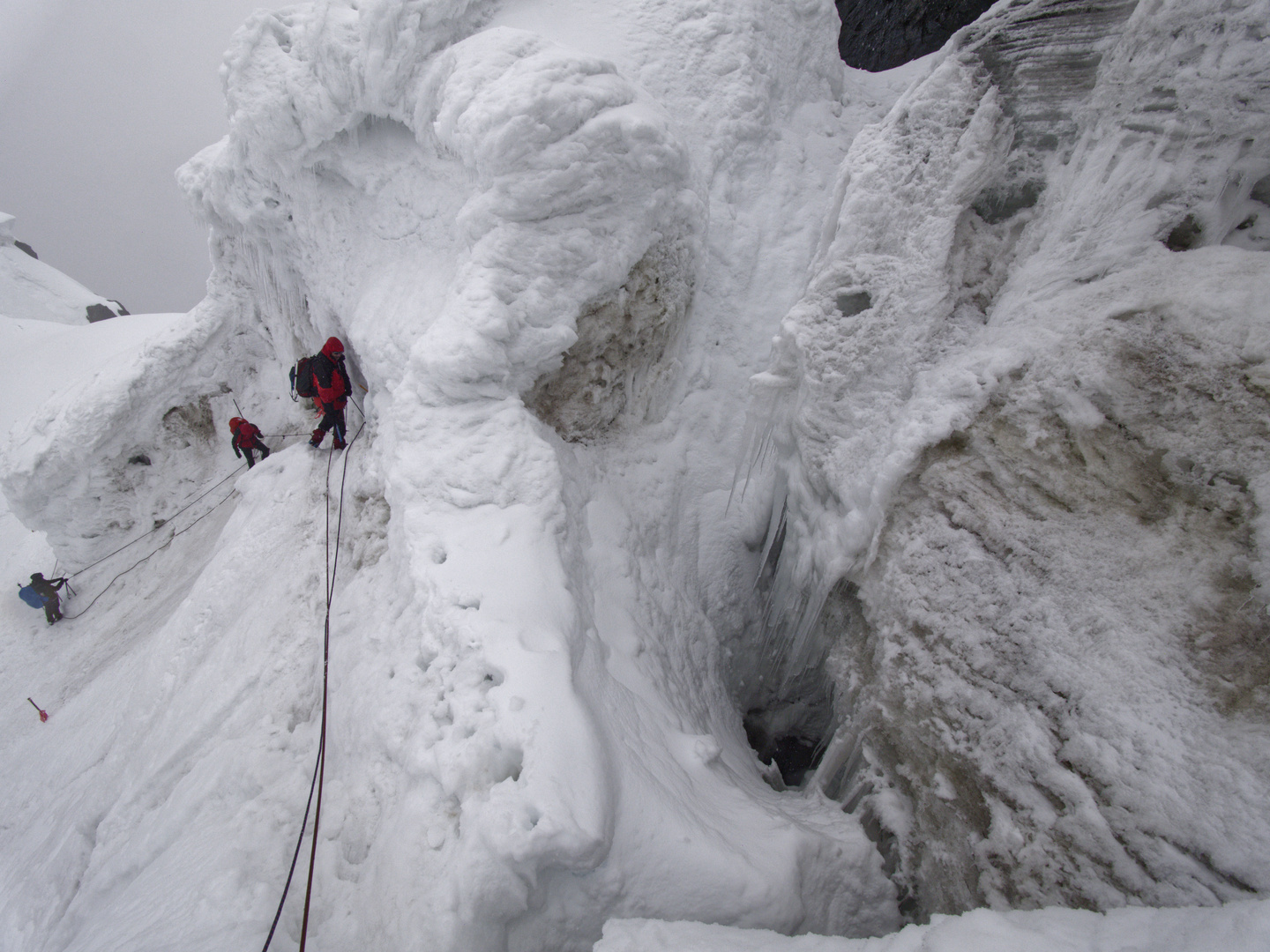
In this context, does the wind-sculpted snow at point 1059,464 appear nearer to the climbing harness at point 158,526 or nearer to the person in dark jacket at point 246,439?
the person in dark jacket at point 246,439

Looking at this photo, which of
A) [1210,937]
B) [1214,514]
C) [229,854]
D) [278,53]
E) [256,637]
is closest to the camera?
[1210,937]

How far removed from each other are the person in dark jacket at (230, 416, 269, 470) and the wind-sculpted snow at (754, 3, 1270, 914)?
7.04 meters

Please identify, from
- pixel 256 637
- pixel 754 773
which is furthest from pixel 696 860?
pixel 256 637

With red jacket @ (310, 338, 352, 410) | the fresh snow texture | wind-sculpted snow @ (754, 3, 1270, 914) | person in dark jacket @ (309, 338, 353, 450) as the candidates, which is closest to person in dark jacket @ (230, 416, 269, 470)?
person in dark jacket @ (309, 338, 353, 450)

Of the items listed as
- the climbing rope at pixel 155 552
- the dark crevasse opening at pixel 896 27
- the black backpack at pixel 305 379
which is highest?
the dark crevasse opening at pixel 896 27

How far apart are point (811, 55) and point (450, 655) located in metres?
7.01

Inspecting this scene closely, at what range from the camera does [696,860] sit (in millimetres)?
2588

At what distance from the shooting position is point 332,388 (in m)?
5.55

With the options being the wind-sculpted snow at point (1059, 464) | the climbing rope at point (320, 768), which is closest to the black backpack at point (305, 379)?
the climbing rope at point (320, 768)

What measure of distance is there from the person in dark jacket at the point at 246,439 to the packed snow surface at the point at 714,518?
47.6 inches

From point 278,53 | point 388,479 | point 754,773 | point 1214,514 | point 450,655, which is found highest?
point 278,53

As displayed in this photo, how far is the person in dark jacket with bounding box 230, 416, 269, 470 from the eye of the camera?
6844 millimetres

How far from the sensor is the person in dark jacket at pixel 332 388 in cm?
545

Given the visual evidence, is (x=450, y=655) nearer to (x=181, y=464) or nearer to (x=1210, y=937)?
(x=1210, y=937)
